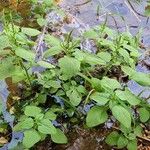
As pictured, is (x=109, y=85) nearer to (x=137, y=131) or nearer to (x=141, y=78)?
(x=141, y=78)

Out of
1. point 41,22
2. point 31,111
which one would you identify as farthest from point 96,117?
point 41,22

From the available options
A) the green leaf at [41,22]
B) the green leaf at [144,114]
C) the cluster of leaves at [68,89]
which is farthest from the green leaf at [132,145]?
the green leaf at [41,22]

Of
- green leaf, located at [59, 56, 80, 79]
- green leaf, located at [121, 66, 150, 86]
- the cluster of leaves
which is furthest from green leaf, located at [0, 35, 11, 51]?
green leaf, located at [121, 66, 150, 86]

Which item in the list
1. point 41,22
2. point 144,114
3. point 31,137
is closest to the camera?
point 31,137

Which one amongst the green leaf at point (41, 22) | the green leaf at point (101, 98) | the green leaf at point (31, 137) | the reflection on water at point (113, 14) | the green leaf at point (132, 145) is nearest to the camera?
the green leaf at point (31, 137)

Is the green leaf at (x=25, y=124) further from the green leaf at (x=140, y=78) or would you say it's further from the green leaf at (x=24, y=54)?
the green leaf at (x=140, y=78)

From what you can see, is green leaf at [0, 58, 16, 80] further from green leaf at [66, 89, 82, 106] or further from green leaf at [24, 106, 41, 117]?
green leaf at [66, 89, 82, 106]

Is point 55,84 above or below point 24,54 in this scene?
below
